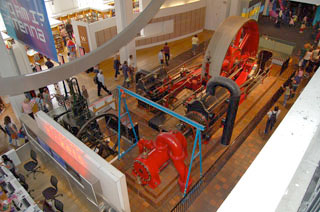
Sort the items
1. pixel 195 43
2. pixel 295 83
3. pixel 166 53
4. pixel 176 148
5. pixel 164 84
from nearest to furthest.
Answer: pixel 176 148 < pixel 164 84 < pixel 295 83 < pixel 166 53 < pixel 195 43

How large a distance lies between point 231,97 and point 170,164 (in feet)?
8.56

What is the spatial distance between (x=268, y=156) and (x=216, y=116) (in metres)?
7.20

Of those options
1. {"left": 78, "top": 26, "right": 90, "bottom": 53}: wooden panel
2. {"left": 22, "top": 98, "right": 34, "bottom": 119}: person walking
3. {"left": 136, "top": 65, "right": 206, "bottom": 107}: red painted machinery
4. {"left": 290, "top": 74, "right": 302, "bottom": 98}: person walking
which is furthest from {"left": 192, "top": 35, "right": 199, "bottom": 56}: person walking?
{"left": 22, "top": 98, "right": 34, "bottom": 119}: person walking

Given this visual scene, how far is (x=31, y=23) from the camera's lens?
16.4 ft

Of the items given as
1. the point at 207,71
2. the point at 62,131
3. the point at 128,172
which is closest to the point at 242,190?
the point at 62,131

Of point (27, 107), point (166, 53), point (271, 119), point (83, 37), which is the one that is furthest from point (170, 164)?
point (83, 37)

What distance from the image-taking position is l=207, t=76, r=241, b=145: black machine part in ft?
Answer: 23.2

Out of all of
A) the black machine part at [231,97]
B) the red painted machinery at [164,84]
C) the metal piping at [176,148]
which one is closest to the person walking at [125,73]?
the red painted machinery at [164,84]

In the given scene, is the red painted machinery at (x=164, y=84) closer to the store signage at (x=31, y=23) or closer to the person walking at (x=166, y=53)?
the person walking at (x=166, y=53)

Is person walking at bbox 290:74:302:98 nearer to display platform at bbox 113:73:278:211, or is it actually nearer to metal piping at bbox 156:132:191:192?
display platform at bbox 113:73:278:211

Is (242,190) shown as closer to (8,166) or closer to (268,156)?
(268,156)

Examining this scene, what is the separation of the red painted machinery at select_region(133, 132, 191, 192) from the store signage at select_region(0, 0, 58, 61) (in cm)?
313

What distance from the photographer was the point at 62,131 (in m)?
6.36

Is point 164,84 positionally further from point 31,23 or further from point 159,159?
point 31,23
